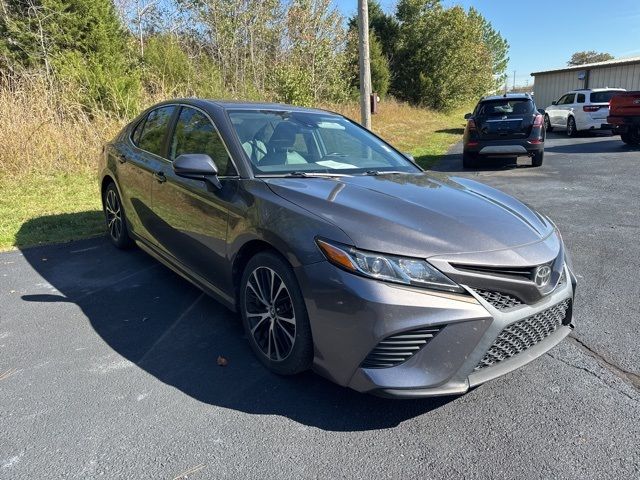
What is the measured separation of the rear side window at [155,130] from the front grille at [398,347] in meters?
2.76

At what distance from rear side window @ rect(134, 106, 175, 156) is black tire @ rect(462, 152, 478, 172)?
8.13 m

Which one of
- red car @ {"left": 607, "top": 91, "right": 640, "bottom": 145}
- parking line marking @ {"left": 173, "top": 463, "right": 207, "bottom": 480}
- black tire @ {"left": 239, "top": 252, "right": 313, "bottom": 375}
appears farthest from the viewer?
red car @ {"left": 607, "top": 91, "right": 640, "bottom": 145}

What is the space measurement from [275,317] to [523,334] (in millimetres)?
1315

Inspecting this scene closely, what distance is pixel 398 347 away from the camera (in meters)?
2.29

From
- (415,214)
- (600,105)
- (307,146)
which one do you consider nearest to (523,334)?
(415,214)

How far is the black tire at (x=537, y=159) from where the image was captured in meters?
11.0

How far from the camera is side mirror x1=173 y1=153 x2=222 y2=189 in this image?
3145 mm

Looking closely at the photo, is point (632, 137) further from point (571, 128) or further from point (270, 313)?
point (270, 313)

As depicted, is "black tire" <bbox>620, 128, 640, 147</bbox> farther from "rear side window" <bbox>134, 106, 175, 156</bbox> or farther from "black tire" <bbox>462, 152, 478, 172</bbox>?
"rear side window" <bbox>134, 106, 175, 156</bbox>

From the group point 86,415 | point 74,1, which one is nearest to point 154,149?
point 86,415

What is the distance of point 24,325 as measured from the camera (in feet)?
12.0

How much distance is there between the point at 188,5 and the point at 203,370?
55.6ft

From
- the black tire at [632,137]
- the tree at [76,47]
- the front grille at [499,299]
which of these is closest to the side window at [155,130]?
the front grille at [499,299]

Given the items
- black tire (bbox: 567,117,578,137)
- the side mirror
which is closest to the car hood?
the side mirror
